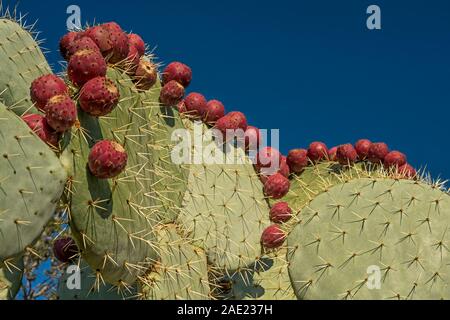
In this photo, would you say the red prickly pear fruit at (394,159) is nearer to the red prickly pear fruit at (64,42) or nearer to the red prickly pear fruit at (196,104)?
the red prickly pear fruit at (196,104)

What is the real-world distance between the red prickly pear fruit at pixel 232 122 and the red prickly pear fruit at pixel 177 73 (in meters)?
0.35

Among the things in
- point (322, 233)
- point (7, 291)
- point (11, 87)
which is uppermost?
point (11, 87)

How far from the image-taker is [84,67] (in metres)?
2.34

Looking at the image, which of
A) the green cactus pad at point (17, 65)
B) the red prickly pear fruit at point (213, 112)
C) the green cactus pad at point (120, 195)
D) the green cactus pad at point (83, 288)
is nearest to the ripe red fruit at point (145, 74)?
the green cactus pad at point (120, 195)

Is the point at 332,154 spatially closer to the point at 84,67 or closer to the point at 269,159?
the point at 269,159

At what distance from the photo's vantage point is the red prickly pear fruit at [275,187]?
3871 millimetres

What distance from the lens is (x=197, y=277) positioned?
308 cm

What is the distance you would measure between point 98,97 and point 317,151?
7.37ft

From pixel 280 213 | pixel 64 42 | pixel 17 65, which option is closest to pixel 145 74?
pixel 64 42

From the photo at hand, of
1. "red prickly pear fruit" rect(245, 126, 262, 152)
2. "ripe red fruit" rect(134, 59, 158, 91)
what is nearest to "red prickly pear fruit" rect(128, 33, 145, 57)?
"ripe red fruit" rect(134, 59, 158, 91)
